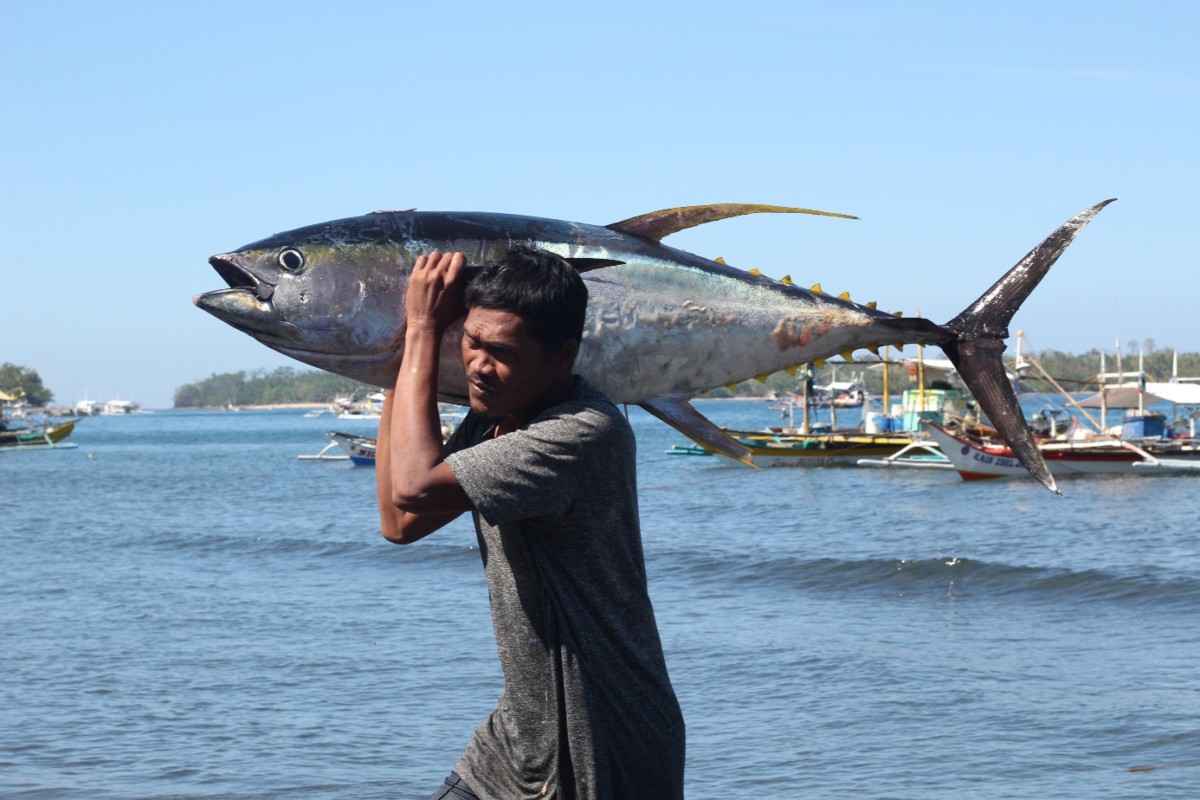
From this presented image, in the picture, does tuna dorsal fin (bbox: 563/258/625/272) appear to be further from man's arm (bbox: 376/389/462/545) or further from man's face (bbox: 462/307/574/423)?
man's arm (bbox: 376/389/462/545)

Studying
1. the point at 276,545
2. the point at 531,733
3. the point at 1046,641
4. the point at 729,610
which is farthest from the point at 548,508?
the point at 276,545

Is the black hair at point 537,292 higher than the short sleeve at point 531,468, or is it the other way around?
the black hair at point 537,292

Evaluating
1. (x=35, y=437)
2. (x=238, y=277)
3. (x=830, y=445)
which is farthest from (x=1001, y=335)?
(x=35, y=437)

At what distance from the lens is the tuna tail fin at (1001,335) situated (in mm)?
3285

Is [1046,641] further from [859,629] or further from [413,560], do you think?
[413,560]

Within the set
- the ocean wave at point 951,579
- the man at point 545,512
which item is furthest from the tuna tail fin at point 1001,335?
the ocean wave at point 951,579

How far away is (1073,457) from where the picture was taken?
39.9 metres

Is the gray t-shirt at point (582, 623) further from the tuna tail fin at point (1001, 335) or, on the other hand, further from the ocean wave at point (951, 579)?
the ocean wave at point (951, 579)

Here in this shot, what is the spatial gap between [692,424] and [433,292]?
640mm

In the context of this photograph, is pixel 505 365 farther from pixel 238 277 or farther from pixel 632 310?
pixel 238 277

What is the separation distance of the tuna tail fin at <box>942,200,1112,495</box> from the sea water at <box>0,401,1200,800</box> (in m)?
6.38

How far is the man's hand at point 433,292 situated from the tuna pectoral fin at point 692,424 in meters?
0.48

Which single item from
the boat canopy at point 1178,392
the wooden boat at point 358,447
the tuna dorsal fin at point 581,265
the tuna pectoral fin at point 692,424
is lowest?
the wooden boat at point 358,447

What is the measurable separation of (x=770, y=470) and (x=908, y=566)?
2882 centimetres
